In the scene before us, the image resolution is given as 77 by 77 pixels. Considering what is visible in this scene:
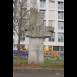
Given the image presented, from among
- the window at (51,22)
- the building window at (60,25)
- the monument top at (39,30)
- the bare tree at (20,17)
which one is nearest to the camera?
the monument top at (39,30)

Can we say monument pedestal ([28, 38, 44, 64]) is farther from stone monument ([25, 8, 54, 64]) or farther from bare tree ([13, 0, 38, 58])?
bare tree ([13, 0, 38, 58])

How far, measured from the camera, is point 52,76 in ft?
16.8

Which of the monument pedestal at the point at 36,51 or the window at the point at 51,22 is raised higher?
the window at the point at 51,22

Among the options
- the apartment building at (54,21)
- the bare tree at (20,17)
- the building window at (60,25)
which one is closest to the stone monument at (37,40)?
the bare tree at (20,17)

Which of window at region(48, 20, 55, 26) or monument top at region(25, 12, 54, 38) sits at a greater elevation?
window at region(48, 20, 55, 26)

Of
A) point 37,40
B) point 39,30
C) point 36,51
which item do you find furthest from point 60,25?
point 36,51

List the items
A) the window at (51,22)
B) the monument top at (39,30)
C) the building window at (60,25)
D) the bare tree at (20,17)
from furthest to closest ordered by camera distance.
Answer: the building window at (60,25)
the window at (51,22)
the bare tree at (20,17)
the monument top at (39,30)

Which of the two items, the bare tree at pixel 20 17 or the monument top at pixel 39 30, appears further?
the bare tree at pixel 20 17

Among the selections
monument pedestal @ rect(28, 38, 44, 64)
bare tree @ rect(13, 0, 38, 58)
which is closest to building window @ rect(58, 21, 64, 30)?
bare tree @ rect(13, 0, 38, 58)

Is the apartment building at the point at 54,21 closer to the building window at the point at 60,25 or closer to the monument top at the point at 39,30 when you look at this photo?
the building window at the point at 60,25
